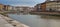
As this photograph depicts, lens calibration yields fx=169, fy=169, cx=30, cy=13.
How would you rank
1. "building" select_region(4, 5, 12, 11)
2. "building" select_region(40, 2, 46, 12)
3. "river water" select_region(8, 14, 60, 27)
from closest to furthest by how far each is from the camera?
"river water" select_region(8, 14, 60, 27) < "building" select_region(40, 2, 46, 12) < "building" select_region(4, 5, 12, 11)

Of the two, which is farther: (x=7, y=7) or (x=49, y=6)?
(x=7, y=7)

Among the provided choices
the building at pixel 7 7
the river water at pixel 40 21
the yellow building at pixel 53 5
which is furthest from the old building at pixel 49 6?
the river water at pixel 40 21

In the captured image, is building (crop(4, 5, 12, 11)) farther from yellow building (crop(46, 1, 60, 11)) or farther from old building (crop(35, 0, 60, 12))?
yellow building (crop(46, 1, 60, 11))

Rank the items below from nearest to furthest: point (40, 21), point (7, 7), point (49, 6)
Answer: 1. point (40, 21)
2. point (49, 6)
3. point (7, 7)

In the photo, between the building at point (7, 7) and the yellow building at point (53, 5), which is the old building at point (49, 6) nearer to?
the yellow building at point (53, 5)

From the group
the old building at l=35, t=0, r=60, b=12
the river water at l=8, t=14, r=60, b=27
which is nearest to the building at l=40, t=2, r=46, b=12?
the old building at l=35, t=0, r=60, b=12

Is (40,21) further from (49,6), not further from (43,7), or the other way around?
(49,6)

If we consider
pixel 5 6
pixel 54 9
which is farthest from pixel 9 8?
pixel 54 9

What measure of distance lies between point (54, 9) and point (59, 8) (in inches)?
15.8

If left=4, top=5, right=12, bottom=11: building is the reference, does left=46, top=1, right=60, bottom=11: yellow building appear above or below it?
above

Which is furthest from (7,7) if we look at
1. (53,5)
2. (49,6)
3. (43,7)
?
(53,5)

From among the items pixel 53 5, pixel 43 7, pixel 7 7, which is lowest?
pixel 7 7

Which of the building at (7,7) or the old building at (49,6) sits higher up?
the old building at (49,6)

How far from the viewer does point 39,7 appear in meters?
12.6
